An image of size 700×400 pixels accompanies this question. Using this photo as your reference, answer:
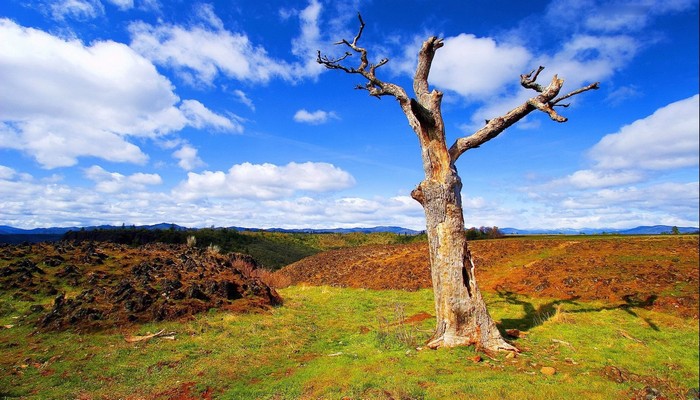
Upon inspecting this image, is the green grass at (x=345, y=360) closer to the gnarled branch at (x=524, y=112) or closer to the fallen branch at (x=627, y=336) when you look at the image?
the fallen branch at (x=627, y=336)

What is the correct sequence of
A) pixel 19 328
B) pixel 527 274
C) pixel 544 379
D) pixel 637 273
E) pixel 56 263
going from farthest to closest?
pixel 527 274 < pixel 56 263 < pixel 637 273 < pixel 19 328 < pixel 544 379

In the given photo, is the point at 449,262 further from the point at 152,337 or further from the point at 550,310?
the point at 152,337

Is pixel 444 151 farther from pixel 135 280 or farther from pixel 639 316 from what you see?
pixel 135 280

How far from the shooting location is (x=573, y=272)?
19.4 meters

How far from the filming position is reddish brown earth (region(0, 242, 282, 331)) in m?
14.0

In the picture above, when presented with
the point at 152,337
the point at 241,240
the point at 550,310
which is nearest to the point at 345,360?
the point at 152,337

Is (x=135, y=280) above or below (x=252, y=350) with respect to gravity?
above

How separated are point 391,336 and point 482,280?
1275 cm

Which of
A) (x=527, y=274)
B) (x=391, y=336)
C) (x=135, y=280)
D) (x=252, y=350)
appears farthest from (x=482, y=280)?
(x=135, y=280)

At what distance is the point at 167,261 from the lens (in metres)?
22.2

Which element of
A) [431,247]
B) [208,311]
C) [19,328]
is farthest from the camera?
[208,311]

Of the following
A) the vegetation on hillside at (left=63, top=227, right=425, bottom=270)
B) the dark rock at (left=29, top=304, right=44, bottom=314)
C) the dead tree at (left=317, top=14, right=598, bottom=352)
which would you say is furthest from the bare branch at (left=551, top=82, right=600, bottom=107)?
the vegetation on hillside at (left=63, top=227, right=425, bottom=270)

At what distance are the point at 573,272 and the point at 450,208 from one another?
1274 centimetres

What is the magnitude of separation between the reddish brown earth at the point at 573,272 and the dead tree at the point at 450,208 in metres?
8.43
